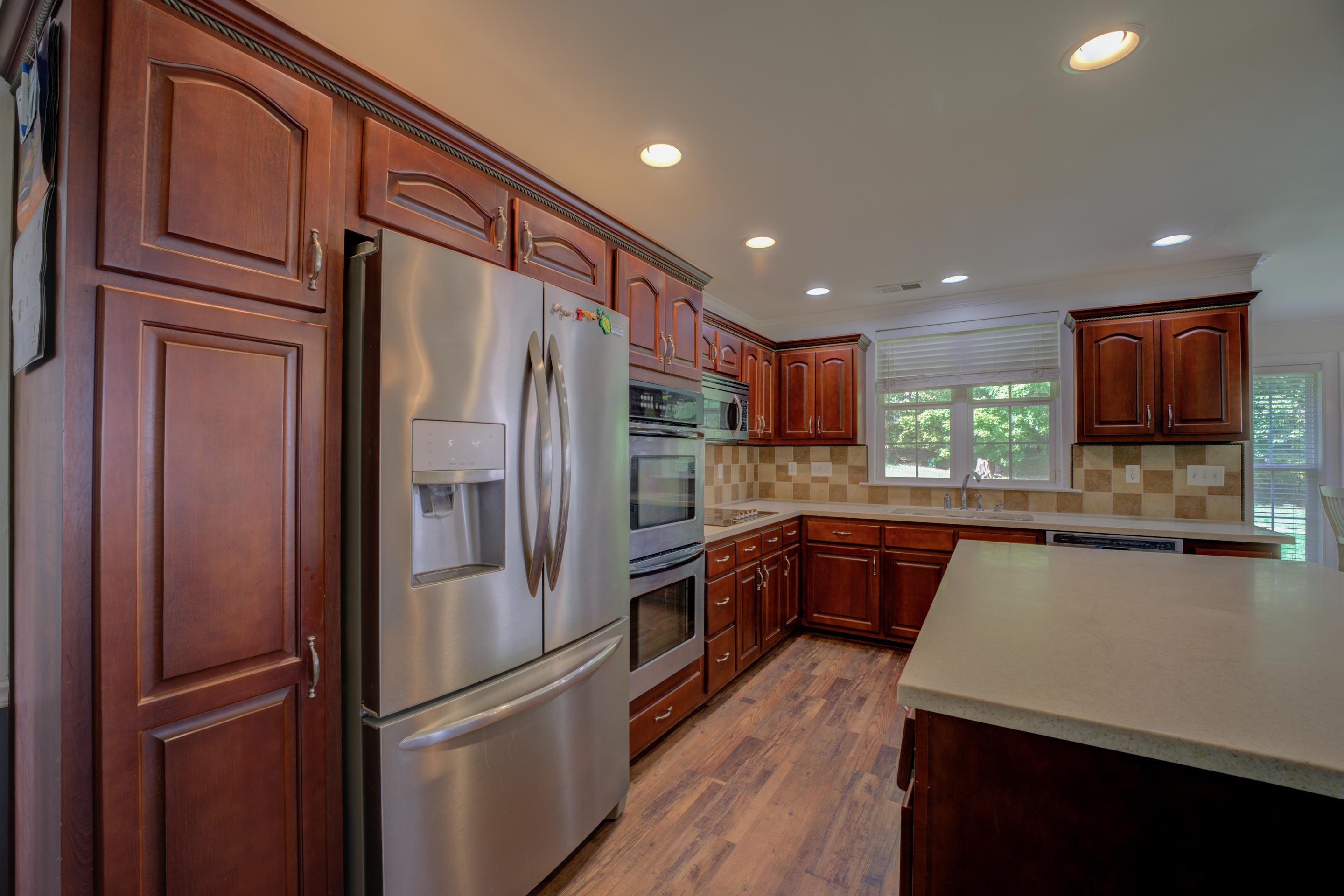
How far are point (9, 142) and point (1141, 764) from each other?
2652mm

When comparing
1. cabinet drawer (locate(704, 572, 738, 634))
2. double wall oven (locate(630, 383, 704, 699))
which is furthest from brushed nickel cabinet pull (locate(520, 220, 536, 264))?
cabinet drawer (locate(704, 572, 738, 634))

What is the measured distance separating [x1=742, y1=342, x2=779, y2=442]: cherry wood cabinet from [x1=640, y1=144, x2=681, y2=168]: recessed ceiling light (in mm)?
1919

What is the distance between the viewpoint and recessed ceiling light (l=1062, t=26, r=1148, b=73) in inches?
55.5

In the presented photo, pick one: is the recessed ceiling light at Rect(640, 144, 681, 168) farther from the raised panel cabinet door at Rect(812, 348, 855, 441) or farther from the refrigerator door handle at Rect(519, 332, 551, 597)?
the raised panel cabinet door at Rect(812, 348, 855, 441)

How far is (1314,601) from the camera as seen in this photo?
145cm

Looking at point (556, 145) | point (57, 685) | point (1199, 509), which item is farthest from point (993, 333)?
point (57, 685)

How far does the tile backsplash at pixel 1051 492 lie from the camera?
3344 mm

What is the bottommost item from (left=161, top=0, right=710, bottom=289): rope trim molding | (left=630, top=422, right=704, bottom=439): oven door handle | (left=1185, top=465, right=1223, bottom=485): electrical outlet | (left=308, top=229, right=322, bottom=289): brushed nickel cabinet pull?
(left=1185, top=465, right=1223, bottom=485): electrical outlet

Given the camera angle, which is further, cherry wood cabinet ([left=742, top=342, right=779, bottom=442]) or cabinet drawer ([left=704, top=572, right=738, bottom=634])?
cherry wood cabinet ([left=742, top=342, right=779, bottom=442])

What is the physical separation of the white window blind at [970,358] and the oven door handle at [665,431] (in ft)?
7.44

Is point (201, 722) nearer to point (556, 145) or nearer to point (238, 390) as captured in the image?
point (238, 390)

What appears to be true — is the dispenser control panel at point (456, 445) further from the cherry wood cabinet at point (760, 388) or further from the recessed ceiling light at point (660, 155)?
the cherry wood cabinet at point (760, 388)

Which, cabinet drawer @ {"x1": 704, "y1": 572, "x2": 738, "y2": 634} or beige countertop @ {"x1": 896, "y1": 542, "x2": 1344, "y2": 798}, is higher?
beige countertop @ {"x1": 896, "y1": 542, "x2": 1344, "y2": 798}

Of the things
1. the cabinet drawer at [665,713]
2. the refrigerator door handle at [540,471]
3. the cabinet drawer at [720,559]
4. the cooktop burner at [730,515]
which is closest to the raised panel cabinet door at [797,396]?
the cooktop burner at [730,515]
